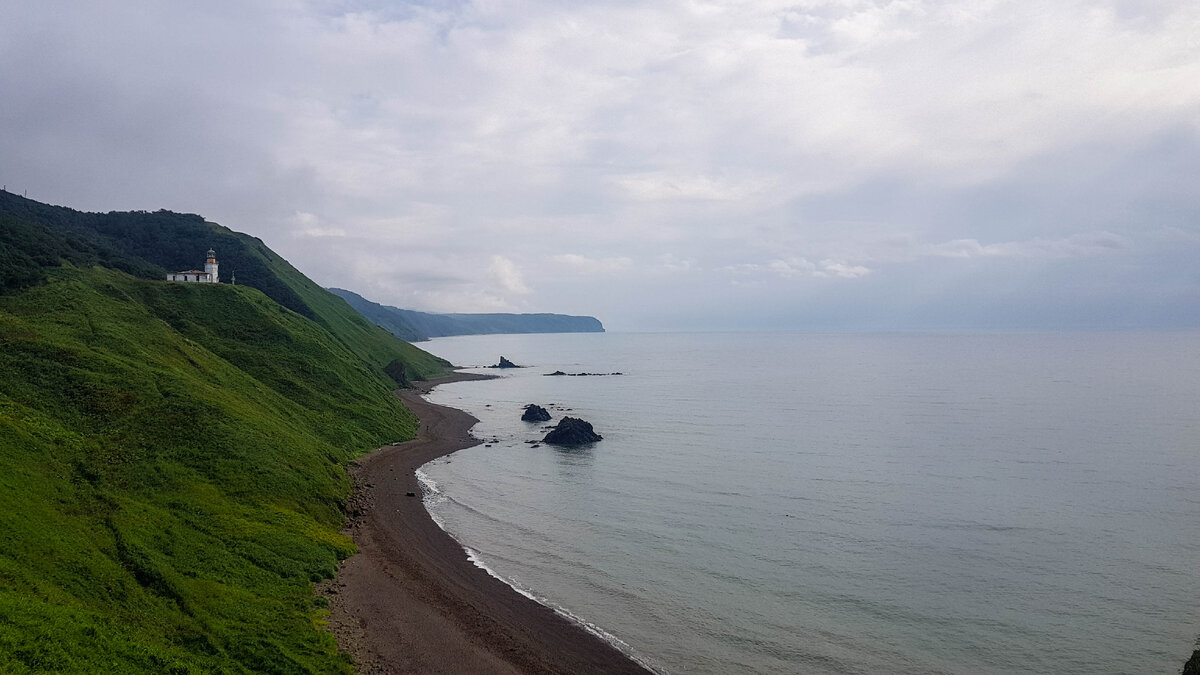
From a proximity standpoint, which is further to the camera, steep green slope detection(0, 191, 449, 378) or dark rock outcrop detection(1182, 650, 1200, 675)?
steep green slope detection(0, 191, 449, 378)

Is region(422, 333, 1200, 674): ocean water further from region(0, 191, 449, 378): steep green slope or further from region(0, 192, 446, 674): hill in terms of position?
region(0, 191, 449, 378): steep green slope

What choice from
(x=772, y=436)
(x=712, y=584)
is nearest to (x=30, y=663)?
(x=712, y=584)

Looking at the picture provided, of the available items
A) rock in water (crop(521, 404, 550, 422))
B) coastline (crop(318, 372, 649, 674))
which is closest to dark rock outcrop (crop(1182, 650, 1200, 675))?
coastline (crop(318, 372, 649, 674))

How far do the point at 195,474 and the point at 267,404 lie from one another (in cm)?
2802

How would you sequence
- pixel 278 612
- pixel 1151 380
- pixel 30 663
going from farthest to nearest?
pixel 1151 380 → pixel 278 612 → pixel 30 663

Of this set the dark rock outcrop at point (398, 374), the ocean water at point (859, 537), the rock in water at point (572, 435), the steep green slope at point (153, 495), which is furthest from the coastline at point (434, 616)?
the dark rock outcrop at point (398, 374)

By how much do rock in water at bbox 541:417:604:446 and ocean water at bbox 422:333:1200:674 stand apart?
2.90 meters

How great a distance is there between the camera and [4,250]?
85125mm

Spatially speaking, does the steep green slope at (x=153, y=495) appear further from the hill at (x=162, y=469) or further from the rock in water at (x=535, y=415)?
the rock in water at (x=535, y=415)

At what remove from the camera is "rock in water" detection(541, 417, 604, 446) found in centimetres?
9300

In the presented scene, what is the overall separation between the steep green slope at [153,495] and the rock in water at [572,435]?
24.5 meters

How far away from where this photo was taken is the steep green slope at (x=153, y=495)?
25500 millimetres

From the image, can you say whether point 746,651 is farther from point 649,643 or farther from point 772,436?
point 772,436

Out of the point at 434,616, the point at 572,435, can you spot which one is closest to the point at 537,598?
the point at 434,616
